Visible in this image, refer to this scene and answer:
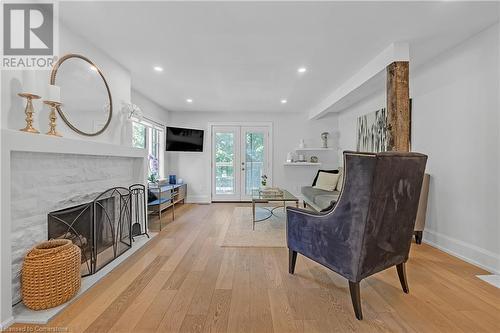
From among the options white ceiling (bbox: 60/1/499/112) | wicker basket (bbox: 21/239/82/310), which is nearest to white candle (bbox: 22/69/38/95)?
white ceiling (bbox: 60/1/499/112)

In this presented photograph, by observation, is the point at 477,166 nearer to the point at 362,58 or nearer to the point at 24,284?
the point at 362,58

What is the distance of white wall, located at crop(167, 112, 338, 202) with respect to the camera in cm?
578

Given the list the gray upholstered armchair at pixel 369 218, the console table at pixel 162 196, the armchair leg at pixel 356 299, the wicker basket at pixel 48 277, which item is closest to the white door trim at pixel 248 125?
the console table at pixel 162 196

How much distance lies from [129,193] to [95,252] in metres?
0.88

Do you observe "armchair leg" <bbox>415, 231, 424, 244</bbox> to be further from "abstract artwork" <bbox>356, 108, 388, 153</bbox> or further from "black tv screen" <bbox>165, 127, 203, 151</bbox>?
"black tv screen" <bbox>165, 127, 203, 151</bbox>

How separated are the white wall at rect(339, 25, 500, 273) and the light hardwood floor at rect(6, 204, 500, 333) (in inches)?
13.0

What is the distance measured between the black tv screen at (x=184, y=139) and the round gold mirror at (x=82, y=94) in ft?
8.97

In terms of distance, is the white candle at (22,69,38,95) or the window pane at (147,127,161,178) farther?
the window pane at (147,127,161,178)

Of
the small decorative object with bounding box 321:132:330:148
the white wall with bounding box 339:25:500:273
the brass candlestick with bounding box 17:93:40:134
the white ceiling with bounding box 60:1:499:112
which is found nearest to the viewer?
the brass candlestick with bounding box 17:93:40:134

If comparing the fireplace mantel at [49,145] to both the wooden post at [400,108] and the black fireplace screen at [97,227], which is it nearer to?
the black fireplace screen at [97,227]

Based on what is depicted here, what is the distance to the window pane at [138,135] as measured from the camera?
4.22 m

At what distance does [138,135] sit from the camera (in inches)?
173

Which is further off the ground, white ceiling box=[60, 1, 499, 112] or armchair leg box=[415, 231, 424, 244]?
white ceiling box=[60, 1, 499, 112]

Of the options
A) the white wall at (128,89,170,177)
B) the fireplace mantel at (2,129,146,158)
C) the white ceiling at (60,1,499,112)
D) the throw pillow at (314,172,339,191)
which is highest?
the white ceiling at (60,1,499,112)
